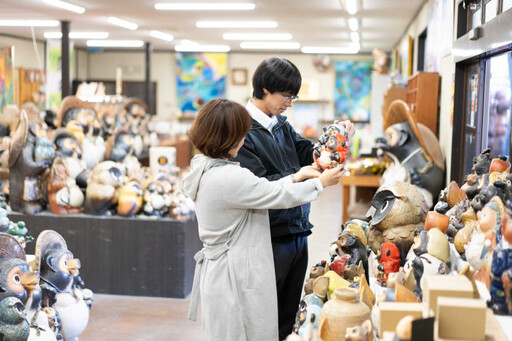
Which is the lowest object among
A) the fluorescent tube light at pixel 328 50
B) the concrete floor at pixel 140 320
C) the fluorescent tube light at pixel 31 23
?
the concrete floor at pixel 140 320

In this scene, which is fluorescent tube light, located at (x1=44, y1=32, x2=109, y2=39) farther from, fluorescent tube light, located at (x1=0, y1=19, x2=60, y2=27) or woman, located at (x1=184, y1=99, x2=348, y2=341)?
woman, located at (x1=184, y1=99, x2=348, y2=341)

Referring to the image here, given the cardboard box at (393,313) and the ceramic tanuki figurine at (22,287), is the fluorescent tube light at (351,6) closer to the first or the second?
the ceramic tanuki figurine at (22,287)

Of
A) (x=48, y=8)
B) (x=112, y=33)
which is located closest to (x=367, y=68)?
(x=112, y=33)

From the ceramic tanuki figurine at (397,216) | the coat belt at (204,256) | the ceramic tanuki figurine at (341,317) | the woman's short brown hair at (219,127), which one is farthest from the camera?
the ceramic tanuki figurine at (397,216)

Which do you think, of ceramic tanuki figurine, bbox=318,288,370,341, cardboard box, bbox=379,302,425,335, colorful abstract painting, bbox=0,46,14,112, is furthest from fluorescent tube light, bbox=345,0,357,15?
colorful abstract painting, bbox=0,46,14,112

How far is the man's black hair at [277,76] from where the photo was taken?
271 centimetres

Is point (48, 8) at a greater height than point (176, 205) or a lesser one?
greater

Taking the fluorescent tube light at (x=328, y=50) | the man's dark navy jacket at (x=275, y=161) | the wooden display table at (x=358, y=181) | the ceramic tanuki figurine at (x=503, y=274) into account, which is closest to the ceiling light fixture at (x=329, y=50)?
the fluorescent tube light at (x=328, y=50)

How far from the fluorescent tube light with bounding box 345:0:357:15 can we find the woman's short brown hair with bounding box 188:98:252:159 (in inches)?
243

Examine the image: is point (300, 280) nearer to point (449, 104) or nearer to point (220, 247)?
point (220, 247)

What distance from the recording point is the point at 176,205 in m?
5.15

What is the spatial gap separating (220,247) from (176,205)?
113 inches

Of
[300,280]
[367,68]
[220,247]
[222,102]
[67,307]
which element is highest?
[367,68]

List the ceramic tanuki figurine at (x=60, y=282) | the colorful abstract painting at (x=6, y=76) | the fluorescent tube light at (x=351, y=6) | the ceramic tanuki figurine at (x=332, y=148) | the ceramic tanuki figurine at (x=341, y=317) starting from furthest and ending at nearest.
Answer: the colorful abstract painting at (x=6, y=76) → the fluorescent tube light at (x=351, y=6) → the ceramic tanuki figurine at (x=60, y=282) → the ceramic tanuki figurine at (x=332, y=148) → the ceramic tanuki figurine at (x=341, y=317)
